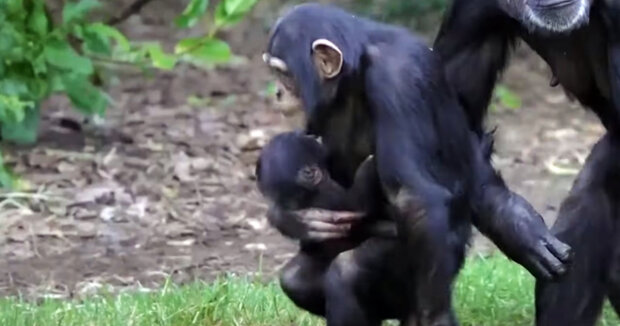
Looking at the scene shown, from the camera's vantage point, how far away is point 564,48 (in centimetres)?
480

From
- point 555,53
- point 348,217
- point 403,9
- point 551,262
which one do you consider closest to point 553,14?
point 555,53

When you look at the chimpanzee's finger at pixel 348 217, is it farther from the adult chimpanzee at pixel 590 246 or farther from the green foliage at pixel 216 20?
the green foliage at pixel 216 20

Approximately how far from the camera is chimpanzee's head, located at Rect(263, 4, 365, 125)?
174 inches

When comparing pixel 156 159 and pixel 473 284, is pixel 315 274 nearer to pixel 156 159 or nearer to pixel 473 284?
pixel 473 284

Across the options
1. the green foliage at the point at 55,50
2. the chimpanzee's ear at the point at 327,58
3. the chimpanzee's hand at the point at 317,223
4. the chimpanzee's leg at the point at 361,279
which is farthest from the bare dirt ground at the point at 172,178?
the chimpanzee's ear at the point at 327,58

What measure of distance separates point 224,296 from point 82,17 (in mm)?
2663

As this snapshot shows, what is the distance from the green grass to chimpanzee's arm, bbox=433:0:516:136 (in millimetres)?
904

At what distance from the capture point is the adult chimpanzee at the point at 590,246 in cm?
479

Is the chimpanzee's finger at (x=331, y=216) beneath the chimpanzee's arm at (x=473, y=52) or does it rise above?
beneath

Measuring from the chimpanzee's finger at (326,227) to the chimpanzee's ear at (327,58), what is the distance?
0.44m

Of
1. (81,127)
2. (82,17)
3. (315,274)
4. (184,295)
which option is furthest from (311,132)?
(81,127)

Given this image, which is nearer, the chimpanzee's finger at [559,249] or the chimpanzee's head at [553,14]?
the chimpanzee's head at [553,14]

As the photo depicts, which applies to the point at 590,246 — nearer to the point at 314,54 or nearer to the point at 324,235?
the point at 324,235

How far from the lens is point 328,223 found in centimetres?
457
